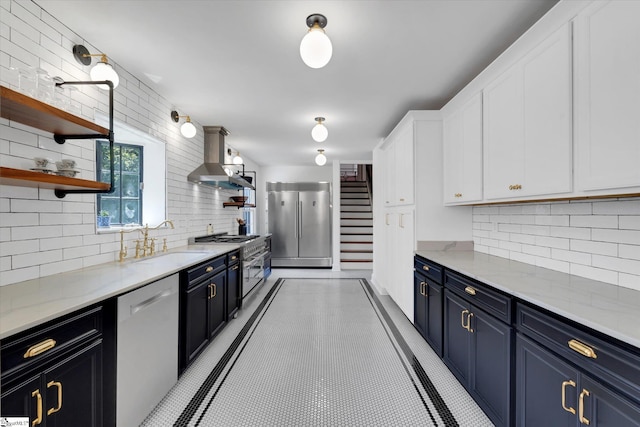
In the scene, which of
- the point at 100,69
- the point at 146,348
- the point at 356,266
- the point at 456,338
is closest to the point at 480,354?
the point at 456,338

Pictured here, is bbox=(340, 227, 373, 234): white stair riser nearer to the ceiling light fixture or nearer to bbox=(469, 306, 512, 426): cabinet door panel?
bbox=(469, 306, 512, 426): cabinet door panel

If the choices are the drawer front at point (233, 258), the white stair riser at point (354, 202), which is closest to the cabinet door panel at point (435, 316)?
the drawer front at point (233, 258)

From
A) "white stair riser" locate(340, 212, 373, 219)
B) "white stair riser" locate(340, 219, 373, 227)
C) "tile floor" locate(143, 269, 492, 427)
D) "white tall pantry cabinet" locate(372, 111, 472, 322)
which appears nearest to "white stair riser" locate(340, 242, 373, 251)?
"white stair riser" locate(340, 219, 373, 227)

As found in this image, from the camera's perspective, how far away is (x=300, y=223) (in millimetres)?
7055

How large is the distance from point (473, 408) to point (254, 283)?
326cm

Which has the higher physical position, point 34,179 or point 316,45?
point 316,45

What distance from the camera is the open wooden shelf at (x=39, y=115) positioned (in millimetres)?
1331

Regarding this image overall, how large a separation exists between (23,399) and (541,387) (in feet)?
6.88

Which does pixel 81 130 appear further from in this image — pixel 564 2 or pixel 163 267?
pixel 564 2

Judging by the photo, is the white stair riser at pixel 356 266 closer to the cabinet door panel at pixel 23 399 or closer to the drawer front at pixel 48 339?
the drawer front at pixel 48 339

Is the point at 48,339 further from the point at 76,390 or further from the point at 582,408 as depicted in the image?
the point at 582,408

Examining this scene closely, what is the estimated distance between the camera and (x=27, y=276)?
1.69 meters

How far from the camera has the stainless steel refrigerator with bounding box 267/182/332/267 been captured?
6984 mm

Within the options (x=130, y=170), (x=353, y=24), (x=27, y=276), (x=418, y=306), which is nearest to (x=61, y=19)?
(x=130, y=170)
